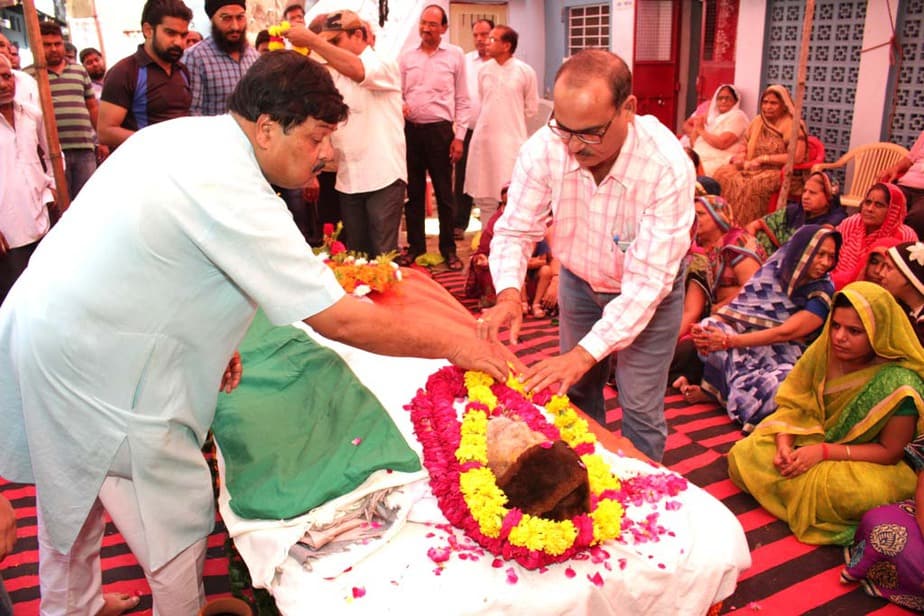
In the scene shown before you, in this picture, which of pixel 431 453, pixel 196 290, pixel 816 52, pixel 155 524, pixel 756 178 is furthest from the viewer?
pixel 816 52

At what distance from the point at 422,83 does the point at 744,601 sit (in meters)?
4.97

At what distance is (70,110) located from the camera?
5680 mm

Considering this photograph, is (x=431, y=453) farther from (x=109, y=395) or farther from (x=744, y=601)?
(x=744, y=601)

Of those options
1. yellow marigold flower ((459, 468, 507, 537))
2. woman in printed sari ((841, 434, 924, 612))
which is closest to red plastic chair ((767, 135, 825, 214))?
woman in printed sari ((841, 434, 924, 612))

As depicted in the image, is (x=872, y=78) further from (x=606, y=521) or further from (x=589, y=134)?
(x=606, y=521)

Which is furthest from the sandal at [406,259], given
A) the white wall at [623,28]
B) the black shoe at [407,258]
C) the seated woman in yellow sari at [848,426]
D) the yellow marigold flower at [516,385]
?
the white wall at [623,28]

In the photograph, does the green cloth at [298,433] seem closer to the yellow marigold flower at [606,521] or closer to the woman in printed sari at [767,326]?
the yellow marigold flower at [606,521]

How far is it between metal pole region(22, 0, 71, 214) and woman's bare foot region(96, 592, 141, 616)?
2.87 meters

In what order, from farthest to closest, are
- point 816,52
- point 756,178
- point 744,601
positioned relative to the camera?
point 816,52, point 756,178, point 744,601

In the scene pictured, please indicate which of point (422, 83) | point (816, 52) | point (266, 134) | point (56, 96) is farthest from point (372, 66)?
point (816, 52)

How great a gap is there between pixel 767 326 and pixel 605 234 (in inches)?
72.3

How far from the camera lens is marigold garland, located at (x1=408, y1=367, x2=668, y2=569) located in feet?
6.19

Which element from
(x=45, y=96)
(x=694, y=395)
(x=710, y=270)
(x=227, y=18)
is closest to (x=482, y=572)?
(x=694, y=395)

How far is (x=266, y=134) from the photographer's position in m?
1.88
